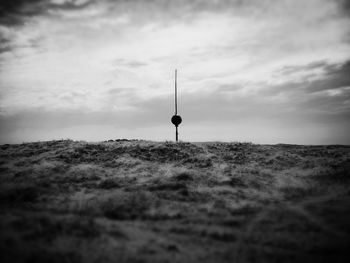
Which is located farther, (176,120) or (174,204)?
(176,120)

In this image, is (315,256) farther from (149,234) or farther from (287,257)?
(149,234)

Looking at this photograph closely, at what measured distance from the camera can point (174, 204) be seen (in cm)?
980

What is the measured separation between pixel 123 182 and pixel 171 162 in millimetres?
3775

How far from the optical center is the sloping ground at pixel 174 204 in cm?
657

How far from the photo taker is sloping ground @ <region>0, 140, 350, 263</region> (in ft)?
21.5

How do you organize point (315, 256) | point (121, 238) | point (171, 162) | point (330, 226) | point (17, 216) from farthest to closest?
point (171, 162) → point (17, 216) → point (330, 226) → point (121, 238) → point (315, 256)

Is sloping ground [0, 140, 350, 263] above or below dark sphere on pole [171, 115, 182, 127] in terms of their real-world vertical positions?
below

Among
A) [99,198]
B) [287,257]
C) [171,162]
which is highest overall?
[171,162]

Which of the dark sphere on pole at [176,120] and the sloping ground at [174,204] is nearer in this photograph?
the sloping ground at [174,204]

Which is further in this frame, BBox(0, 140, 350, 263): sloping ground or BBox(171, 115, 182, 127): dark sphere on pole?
BBox(171, 115, 182, 127): dark sphere on pole

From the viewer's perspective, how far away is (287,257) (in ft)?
20.8

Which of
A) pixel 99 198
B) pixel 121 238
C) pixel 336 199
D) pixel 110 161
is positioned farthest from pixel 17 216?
pixel 336 199

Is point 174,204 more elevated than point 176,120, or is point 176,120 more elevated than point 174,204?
point 176,120

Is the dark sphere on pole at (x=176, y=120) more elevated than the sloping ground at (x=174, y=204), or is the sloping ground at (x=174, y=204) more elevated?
the dark sphere on pole at (x=176, y=120)
